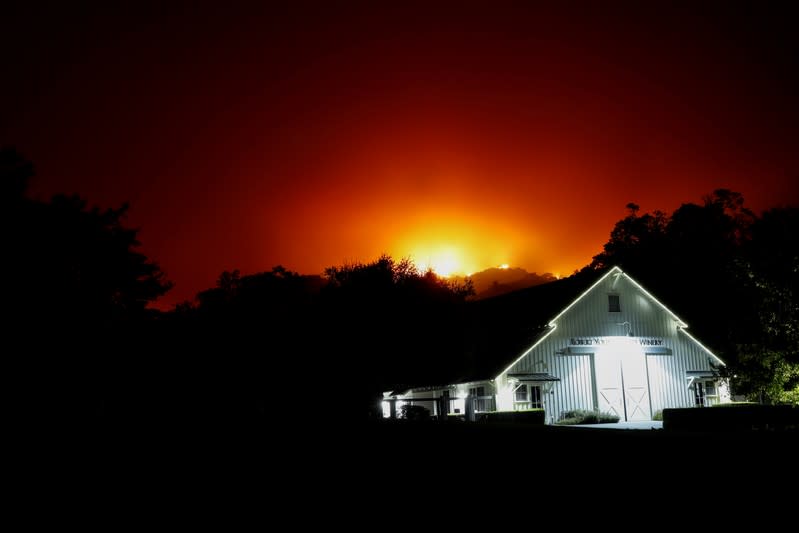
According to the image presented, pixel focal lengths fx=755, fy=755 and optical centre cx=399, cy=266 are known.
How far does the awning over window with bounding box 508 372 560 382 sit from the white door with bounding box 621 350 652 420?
5.13m

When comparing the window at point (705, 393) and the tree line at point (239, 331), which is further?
the window at point (705, 393)

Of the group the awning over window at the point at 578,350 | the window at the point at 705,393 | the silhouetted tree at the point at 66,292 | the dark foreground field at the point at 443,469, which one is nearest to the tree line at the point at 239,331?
the silhouetted tree at the point at 66,292

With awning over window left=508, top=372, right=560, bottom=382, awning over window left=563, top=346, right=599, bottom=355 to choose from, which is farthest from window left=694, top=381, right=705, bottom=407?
awning over window left=508, top=372, right=560, bottom=382

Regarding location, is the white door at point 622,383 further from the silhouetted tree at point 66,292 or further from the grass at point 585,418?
the silhouetted tree at point 66,292

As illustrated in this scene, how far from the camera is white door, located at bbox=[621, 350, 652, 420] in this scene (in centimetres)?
4103

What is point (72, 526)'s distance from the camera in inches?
375

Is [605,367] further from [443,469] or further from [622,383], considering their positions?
[443,469]

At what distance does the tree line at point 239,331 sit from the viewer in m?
27.1

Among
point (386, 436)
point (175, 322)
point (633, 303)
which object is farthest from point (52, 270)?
point (633, 303)

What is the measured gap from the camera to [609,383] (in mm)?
40906

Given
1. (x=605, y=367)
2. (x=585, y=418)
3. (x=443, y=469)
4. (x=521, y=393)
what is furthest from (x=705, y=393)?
(x=443, y=469)

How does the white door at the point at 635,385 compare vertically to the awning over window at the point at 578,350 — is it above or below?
below

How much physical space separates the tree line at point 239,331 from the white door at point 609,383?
6.30 metres

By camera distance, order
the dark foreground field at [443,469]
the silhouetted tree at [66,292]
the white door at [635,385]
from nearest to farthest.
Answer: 1. the dark foreground field at [443,469]
2. the silhouetted tree at [66,292]
3. the white door at [635,385]
